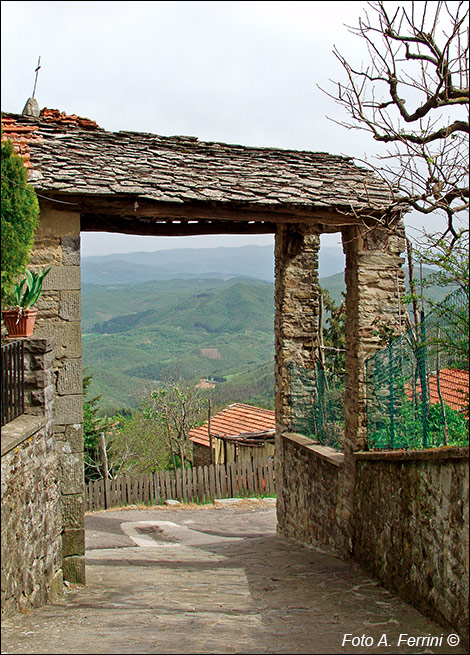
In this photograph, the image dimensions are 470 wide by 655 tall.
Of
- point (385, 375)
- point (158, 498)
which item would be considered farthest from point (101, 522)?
point (385, 375)

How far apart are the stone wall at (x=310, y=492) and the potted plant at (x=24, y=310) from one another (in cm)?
388

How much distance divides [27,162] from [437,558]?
553cm

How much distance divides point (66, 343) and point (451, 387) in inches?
153

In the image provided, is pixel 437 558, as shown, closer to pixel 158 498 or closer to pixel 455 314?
pixel 455 314

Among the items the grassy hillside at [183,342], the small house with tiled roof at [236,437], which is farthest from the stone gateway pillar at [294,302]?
the grassy hillside at [183,342]

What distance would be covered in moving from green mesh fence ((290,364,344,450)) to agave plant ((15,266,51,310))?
3.99 metres

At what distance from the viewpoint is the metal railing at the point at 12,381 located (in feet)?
17.2

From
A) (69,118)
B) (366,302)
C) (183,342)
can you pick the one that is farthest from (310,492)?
(183,342)

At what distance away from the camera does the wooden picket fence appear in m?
16.2

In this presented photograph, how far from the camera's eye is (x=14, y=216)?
592 centimetres

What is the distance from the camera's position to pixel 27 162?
6953 mm

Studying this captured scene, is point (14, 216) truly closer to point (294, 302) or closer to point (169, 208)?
point (169, 208)

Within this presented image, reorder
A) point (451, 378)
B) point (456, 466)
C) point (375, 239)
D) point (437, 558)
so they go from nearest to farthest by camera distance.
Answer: point (456, 466) < point (437, 558) < point (451, 378) < point (375, 239)

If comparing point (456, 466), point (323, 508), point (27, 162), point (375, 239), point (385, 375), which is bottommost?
point (323, 508)
